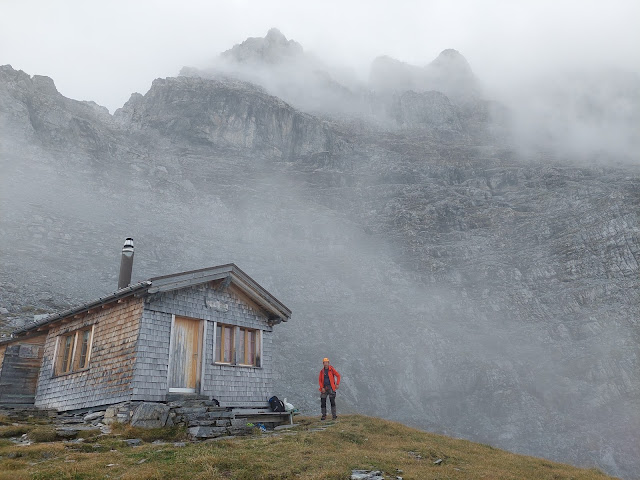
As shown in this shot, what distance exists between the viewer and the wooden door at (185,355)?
1683cm

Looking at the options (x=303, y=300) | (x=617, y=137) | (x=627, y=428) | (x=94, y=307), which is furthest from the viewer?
(x=617, y=137)

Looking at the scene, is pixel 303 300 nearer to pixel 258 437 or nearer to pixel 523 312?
pixel 523 312

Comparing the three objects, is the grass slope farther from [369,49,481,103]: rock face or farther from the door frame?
[369,49,481,103]: rock face

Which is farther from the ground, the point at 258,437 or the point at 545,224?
the point at 545,224

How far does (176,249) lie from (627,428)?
50925 mm

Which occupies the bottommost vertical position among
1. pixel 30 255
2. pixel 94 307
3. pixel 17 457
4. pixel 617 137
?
pixel 17 457

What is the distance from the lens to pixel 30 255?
4853cm

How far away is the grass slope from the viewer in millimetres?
9625

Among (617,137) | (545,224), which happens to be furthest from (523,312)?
(617,137)

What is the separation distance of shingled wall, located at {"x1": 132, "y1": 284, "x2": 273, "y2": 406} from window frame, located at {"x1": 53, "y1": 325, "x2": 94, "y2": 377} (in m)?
3.28

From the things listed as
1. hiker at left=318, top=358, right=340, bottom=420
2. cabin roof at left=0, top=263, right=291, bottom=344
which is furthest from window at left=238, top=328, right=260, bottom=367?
hiker at left=318, top=358, right=340, bottom=420

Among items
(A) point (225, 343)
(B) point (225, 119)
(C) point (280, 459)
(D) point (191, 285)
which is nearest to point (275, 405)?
(A) point (225, 343)

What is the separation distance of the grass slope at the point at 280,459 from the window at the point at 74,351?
5840 millimetres

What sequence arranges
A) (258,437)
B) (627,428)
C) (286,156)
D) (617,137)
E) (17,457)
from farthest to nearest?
(617,137), (286,156), (627,428), (258,437), (17,457)
